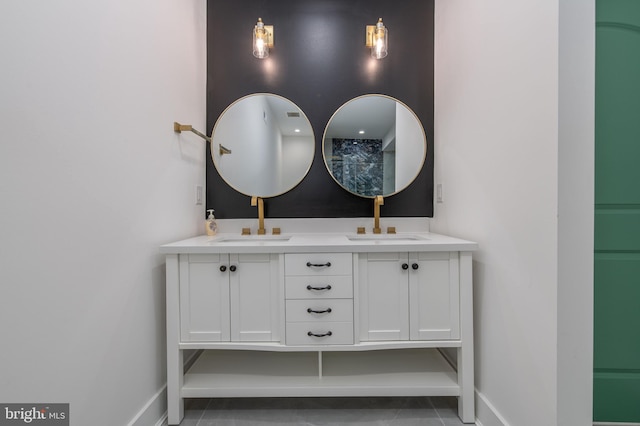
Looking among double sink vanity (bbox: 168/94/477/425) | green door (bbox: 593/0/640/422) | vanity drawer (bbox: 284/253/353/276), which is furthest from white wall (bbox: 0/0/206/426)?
green door (bbox: 593/0/640/422)

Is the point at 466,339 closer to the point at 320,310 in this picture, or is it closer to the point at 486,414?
the point at 486,414

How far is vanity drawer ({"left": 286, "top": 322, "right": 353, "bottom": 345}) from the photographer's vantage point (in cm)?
112

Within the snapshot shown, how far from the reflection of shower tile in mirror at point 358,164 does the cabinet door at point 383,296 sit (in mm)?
630

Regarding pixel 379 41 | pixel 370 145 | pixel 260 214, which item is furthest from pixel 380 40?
pixel 260 214

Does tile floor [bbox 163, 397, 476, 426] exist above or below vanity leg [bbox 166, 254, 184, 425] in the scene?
below

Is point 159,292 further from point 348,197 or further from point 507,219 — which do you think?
point 507,219

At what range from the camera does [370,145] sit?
1.67 metres

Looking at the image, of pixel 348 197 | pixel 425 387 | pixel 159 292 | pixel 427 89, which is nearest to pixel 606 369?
pixel 425 387

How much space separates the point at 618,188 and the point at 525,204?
0.95 ft

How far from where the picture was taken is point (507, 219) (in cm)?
101

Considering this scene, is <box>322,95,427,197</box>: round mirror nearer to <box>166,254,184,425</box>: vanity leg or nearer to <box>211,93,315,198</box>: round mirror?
<box>211,93,315,198</box>: round mirror

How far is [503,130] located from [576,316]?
690 millimetres

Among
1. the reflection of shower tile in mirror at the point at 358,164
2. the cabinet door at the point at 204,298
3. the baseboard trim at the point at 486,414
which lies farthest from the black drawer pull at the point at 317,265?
the baseboard trim at the point at 486,414

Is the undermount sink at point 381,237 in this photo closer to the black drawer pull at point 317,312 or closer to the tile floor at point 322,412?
the black drawer pull at point 317,312
